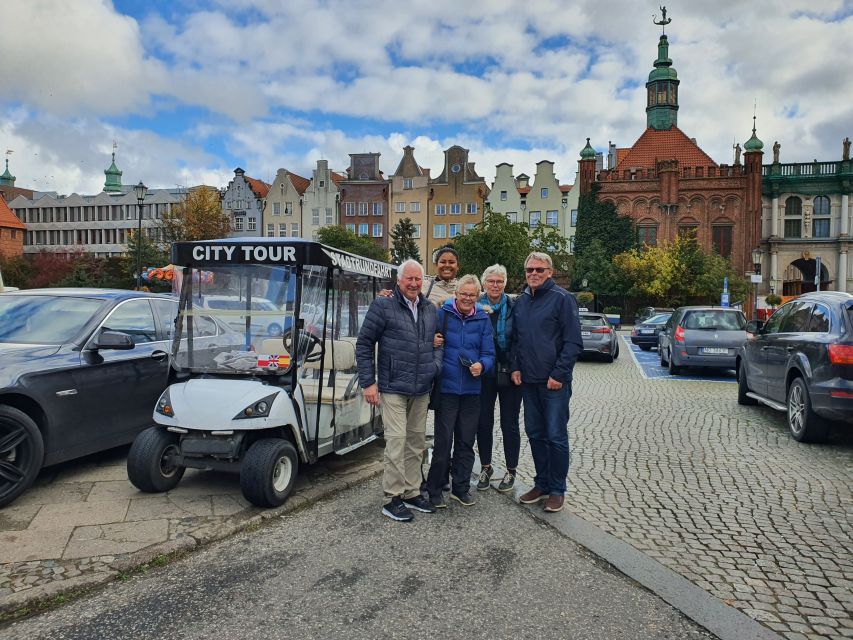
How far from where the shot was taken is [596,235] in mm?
62594

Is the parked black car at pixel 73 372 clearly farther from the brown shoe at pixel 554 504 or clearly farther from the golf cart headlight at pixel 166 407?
the brown shoe at pixel 554 504

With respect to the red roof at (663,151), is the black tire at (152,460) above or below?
below

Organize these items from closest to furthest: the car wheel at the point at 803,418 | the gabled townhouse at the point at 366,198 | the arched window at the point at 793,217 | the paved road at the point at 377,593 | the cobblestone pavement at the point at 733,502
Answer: the paved road at the point at 377,593 → the cobblestone pavement at the point at 733,502 → the car wheel at the point at 803,418 → the arched window at the point at 793,217 → the gabled townhouse at the point at 366,198

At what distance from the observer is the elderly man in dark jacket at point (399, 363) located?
5.03m

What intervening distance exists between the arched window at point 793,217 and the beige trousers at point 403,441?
75.7 m

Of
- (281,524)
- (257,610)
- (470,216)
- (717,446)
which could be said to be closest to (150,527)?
(281,524)

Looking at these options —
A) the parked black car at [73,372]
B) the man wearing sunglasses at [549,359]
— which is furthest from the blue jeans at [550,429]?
the parked black car at [73,372]

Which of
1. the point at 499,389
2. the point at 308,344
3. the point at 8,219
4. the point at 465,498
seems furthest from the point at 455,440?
the point at 8,219

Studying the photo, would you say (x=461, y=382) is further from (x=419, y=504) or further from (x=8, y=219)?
(x=8, y=219)

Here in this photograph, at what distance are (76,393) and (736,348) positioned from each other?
42.5ft

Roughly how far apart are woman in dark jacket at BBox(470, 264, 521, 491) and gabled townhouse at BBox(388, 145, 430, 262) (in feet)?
232

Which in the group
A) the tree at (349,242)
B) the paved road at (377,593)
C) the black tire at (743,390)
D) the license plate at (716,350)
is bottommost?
the paved road at (377,593)

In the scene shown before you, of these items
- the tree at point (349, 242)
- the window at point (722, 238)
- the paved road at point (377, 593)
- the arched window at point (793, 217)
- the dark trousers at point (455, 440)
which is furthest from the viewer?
the arched window at point (793, 217)

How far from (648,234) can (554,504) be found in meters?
62.9
